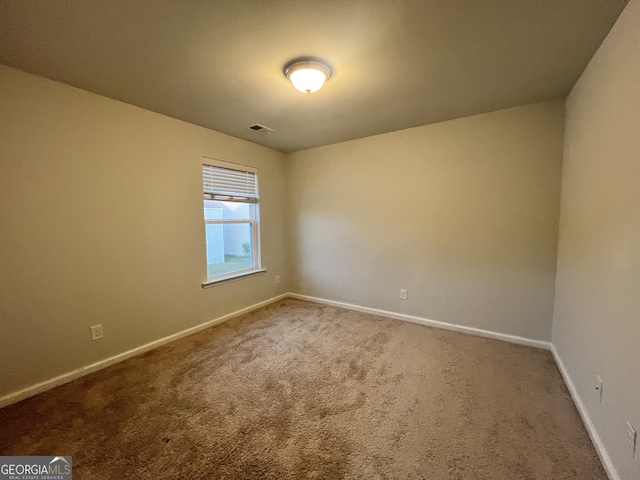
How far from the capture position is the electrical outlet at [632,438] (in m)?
1.08

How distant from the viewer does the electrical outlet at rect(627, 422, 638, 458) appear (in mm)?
1080

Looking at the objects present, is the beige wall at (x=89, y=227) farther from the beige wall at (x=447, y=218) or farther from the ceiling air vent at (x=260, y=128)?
the beige wall at (x=447, y=218)

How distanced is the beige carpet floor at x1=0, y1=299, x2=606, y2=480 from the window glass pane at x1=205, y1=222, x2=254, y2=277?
43.2 inches

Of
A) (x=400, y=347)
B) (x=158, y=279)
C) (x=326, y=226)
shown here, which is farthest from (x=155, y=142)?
(x=400, y=347)

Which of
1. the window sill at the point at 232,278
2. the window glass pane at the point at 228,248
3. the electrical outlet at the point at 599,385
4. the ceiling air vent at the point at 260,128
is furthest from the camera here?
the window glass pane at the point at 228,248

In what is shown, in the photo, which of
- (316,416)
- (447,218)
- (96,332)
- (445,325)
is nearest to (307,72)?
(447,218)

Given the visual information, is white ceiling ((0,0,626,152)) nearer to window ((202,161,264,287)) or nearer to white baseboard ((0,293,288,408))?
window ((202,161,264,287))

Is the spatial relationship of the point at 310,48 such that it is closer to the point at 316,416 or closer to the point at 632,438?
the point at 316,416

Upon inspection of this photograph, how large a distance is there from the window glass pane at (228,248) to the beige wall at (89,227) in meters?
0.22

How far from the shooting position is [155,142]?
2568 mm

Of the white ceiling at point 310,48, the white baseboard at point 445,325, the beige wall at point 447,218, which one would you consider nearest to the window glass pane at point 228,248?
the beige wall at point 447,218

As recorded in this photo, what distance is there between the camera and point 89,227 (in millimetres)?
2160

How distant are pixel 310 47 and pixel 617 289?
2181mm

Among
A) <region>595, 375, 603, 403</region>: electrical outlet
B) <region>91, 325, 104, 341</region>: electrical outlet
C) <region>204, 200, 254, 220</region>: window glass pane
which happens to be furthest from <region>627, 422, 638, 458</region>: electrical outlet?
<region>204, 200, 254, 220</region>: window glass pane
